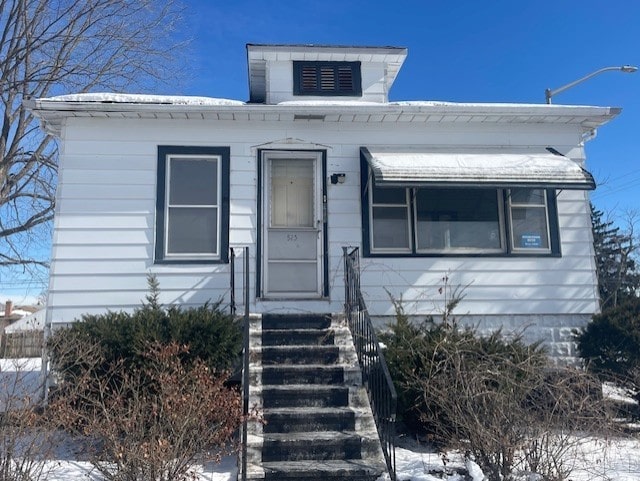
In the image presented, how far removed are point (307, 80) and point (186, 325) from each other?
185 inches

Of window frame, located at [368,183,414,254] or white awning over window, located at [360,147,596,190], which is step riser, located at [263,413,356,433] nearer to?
window frame, located at [368,183,414,254]

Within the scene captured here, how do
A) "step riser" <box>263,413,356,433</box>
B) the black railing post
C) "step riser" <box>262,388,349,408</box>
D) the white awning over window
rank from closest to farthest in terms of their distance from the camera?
"step riser" <box>263,413,356,433</box>
"step riser" <box>262,388,349,408</box>
the black railing post
the white awning over window

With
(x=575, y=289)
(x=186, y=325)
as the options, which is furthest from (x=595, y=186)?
(x=186, y=325)

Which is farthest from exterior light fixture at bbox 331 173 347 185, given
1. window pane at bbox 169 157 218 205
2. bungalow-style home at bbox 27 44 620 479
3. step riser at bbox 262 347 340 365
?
step riser at bbox 262 347 340 365

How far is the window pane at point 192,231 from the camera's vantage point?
774 cm

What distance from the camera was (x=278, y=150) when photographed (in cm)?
805

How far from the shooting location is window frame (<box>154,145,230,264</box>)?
7.65 meters

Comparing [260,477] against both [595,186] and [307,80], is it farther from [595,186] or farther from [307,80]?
[307,80]

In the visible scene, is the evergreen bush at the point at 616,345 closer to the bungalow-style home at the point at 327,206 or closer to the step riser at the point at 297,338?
the bungalow-style home at the point at 327,206

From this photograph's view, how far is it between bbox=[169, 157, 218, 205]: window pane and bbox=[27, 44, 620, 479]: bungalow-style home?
2 centimetres

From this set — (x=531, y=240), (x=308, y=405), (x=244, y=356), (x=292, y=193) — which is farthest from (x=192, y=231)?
(x=531, y=240)

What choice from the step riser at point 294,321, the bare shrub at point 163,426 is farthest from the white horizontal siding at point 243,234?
the bare shrub at point 163,426

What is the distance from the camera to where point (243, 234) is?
779cm

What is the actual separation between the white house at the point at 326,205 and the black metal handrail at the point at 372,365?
0.78 metres
